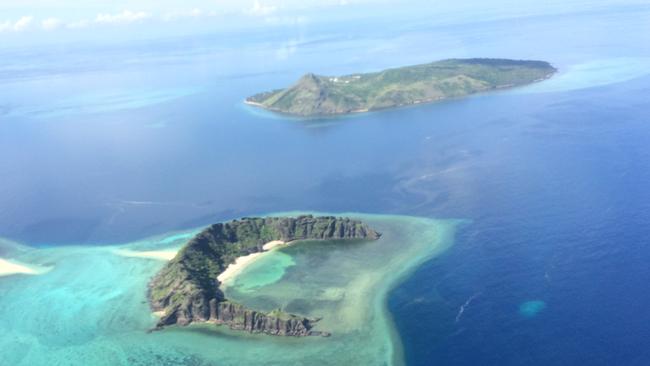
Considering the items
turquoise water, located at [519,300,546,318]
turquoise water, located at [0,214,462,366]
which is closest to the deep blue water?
turquoise water, located at [519,300,546,318]

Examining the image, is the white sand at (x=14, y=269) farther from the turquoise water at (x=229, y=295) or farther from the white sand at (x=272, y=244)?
the white sand at (x=272, y=244)

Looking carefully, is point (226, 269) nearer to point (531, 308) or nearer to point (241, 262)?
point (241, 262)

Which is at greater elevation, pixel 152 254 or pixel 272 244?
pixel 272 244

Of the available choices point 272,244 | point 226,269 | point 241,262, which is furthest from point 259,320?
point 272,244

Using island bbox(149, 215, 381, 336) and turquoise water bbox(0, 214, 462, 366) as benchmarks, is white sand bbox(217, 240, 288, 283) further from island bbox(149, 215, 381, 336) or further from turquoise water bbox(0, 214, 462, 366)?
turquoise water bbox(0, 214, 462, 366)

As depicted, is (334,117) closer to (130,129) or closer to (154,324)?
(130,129)

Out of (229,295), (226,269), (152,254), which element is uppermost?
(152,254)
